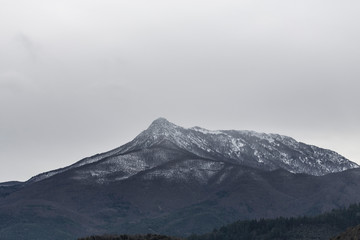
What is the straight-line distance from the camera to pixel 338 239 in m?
183

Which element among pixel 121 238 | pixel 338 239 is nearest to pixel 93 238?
pixel 121 238

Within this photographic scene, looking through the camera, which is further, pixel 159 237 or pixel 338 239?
pixel 159 237

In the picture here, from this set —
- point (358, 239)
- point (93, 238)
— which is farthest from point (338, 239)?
point (93, 238)

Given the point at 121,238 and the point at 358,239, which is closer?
the point at 358,239

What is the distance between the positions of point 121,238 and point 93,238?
22.9ft

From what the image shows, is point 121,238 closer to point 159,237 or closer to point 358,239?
point 159,237

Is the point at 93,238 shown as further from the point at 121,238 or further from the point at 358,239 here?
the point at 358,239

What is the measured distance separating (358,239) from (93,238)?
64.3 m

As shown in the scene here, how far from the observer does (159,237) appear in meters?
199

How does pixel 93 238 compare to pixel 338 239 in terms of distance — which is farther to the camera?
pixel 93 238

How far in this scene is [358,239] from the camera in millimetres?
177250

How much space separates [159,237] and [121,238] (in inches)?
376

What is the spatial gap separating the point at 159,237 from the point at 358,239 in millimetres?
49878

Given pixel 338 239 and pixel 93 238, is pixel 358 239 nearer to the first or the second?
pixel 338 239
